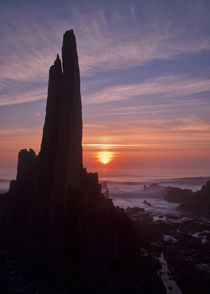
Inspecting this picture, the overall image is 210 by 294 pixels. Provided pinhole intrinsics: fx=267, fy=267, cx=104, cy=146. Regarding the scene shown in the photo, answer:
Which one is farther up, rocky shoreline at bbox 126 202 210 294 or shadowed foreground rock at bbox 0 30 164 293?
shadowed foreground rock at bbox 0 30 164 293

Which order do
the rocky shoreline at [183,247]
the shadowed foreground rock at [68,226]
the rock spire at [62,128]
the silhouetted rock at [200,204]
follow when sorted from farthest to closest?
the silhouetted rock at [200,204]
the rock spire at [62,128]
the rocky shoreline at [183,247]
the shadowed foreground rock at [68,226]

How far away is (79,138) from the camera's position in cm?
3709

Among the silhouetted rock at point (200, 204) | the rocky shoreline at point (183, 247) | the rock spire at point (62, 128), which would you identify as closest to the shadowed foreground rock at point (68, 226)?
the rock spire at point (62, 128)

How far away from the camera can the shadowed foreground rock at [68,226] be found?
88.6 feet

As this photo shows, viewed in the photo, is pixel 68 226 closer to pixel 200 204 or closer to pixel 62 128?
pixel 62 128

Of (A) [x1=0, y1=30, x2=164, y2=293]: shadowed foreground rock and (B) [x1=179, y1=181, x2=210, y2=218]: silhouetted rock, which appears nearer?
(A) [x1=0, y1=30, x2=164, y2=293]: shadowed foreground rock

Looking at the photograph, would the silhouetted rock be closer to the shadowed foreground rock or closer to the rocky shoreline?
the rocky shoreline

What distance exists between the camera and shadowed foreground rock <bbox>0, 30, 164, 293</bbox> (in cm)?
2700

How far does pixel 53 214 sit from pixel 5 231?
10.8 metres

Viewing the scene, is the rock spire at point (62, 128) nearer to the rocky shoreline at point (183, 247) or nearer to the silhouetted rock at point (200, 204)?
the rocky shoreline at point (183, 247)

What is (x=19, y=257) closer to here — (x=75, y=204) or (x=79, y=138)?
(x=75, y=204)

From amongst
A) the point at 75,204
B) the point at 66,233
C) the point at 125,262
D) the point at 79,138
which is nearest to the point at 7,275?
the point at 66,233

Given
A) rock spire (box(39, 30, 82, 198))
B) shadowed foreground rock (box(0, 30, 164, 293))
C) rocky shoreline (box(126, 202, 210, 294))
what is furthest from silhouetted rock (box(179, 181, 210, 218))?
rock spire (box(39, 30, 82, 198))

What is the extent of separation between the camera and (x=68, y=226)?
29500 mm
